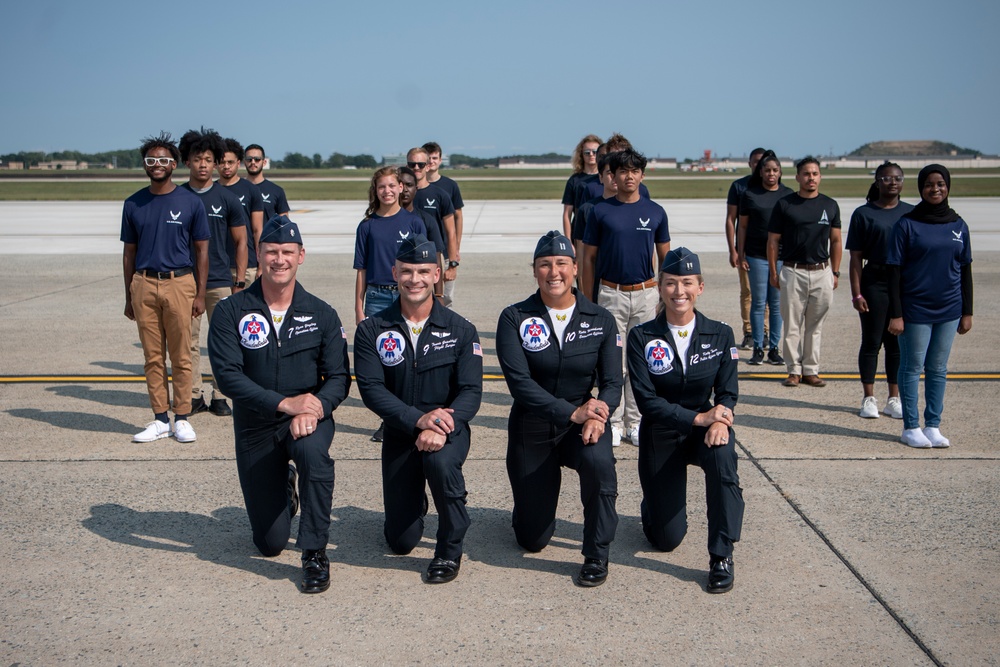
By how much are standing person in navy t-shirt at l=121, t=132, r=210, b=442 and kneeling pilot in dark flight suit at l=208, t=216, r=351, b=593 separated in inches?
83.6

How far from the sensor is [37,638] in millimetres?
3787

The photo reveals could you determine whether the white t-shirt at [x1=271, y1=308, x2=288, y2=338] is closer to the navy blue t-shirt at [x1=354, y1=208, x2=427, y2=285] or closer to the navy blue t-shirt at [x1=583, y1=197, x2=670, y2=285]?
the navy blue t-shirt at [x1=354, y1=208, x2=427, y2=285]

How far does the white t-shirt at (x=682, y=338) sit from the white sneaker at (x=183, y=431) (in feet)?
12.3

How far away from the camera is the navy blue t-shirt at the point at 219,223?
7.59m

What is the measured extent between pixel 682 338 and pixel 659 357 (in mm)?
167

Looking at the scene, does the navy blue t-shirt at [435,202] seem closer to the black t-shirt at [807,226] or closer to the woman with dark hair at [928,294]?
the black t-shirt at [807,226]

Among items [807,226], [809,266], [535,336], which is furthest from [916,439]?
[535,336]

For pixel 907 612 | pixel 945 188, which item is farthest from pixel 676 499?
pixel 945 188

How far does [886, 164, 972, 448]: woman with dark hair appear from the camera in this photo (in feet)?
20.5

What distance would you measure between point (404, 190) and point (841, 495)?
3814 mm

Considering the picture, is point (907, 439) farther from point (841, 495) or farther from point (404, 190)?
point (404, 190)

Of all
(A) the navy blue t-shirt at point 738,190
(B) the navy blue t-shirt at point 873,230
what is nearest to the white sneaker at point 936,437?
(B) the navy blue t-shirt at point 873,230

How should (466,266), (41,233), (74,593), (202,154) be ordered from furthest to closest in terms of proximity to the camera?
(41,233) → (466,266) → (202,154) → (74,593)

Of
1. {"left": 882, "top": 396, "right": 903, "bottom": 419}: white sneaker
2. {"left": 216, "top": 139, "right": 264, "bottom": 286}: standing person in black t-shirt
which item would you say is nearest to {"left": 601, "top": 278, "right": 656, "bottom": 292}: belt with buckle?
{"left": 882, "top": 396, "right": 903, "bottom": 419}: white sneaker
